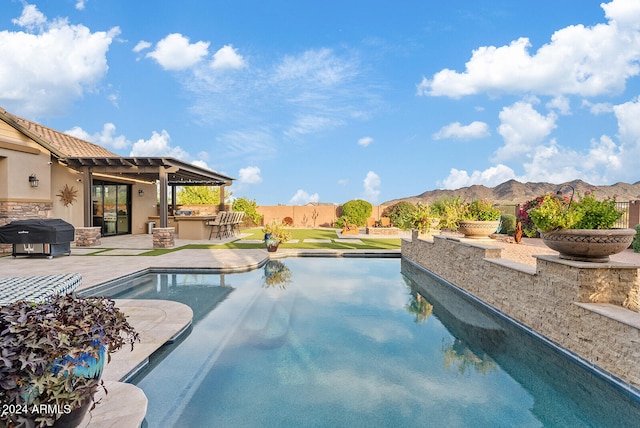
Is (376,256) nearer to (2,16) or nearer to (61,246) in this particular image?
(61,246)

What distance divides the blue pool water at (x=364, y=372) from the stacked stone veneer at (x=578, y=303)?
19 cm

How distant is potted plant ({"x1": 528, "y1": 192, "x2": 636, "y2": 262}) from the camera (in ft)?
11.8

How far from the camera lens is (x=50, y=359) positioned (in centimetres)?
171

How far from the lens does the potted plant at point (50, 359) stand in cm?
164

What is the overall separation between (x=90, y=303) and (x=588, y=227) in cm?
477

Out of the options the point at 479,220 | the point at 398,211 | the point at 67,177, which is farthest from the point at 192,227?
the point at 398,211

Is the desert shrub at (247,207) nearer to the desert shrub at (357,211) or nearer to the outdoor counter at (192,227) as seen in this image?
the desert shrub at (357,211)

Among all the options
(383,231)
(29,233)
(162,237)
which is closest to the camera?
(29,233)

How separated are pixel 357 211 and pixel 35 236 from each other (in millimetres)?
16099

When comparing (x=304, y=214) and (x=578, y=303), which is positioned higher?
(x=304, y=214)

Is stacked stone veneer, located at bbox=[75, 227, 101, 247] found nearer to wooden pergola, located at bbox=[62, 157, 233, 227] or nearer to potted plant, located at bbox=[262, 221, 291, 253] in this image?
wooden pergola, located at bbox=[62, 157, 233, 227]

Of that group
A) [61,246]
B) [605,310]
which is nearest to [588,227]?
[605,310]

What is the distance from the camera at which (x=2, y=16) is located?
11695 millimetres

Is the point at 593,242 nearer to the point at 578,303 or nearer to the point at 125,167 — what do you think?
the point at 578,303
